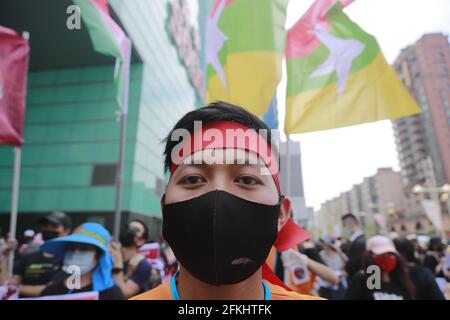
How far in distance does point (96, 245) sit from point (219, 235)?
215cm

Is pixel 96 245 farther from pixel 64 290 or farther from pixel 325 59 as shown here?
pixel 325 59

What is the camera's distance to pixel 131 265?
3.82 meters

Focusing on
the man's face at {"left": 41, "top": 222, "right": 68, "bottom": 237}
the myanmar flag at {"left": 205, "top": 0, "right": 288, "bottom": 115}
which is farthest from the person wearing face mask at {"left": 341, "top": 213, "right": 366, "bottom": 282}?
the man's face at {"left": 41, "top": 222, "right": 68, "bottom": 237}

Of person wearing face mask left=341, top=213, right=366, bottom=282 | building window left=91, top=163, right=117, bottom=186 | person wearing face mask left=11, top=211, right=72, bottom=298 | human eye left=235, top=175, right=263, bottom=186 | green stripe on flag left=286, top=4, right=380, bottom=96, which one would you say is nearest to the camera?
human eye left=235, top=175, right=263, bottom=186

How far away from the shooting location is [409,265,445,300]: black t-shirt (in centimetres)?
306

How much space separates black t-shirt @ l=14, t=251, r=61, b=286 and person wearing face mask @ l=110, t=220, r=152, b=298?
0.62 meters

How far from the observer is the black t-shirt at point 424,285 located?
10.1 ft

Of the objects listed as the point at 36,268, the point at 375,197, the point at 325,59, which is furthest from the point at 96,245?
the point at 375,197

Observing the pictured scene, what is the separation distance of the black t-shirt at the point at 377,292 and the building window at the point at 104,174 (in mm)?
14283

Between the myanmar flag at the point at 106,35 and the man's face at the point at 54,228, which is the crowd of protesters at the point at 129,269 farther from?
the myanmar flag at the point at 106,35

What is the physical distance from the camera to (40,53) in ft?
50.2

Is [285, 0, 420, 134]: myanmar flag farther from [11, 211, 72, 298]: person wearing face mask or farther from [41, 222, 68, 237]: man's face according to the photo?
[41, 222, 68, 237]: man's face

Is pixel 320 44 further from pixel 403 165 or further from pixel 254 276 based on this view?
pixel 403 165
